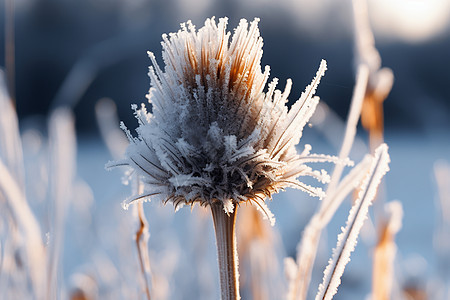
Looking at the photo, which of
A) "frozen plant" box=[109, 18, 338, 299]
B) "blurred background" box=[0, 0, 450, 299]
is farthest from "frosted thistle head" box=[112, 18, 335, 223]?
"blurred background" box=[0, 0, 450, 299]

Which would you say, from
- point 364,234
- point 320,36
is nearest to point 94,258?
point 364,234

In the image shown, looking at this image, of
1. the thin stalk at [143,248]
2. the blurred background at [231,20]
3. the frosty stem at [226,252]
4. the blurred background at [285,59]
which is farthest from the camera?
the blurred background at [231,20]

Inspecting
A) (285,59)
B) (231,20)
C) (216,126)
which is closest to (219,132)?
(216,126)

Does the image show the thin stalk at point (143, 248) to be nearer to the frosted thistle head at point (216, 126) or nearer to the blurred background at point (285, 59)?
the frosted thistle head at point (216, 126)

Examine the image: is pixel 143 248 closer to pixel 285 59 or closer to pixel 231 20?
pixel 231 20

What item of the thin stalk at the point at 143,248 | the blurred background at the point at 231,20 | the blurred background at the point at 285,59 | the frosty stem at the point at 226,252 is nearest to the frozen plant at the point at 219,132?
the frosty stem at the point at 226,252

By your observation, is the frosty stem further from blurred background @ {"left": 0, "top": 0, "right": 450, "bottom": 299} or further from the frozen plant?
blurred background @ {"left": 0, "top": 0, "right": 450, "bottom": 299}

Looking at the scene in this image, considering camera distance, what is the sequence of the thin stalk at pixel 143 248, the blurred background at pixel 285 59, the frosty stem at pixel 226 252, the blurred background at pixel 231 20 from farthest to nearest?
1. the blurred background at pixel 231 20
2. the blurred background at pixel 285 59
3. the thin stalk at pixel 143 248
4. the frosty stem at pixel 226 252

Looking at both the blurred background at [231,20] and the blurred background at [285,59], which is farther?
the blurred background at [231,20]
